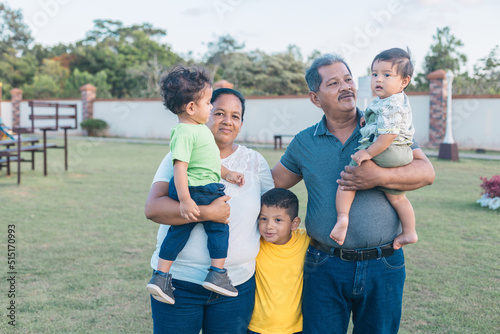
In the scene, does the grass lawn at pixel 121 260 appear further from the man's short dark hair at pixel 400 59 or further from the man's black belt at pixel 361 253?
the man's short dark hair at pixel 400 59

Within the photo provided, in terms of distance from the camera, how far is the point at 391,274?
6.99 ft

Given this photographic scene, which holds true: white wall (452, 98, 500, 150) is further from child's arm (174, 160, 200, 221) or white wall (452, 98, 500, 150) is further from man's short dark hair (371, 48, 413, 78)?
child's arm (174, 160, 200, 221)

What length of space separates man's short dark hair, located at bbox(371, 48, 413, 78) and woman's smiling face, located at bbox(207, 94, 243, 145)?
74cm

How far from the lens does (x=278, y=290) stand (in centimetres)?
218

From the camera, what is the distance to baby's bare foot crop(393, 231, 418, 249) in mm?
2088

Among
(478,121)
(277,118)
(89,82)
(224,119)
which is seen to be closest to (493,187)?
(224,119)

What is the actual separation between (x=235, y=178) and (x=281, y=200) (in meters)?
0.24

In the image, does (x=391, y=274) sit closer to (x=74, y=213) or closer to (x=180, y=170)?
(x=180, y=170)

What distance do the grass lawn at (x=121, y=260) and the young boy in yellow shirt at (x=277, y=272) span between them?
144 cm

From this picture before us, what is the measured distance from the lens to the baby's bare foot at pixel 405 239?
2088 mm

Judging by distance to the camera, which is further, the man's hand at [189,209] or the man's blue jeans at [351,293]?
the man's blue jeans at [351,293]

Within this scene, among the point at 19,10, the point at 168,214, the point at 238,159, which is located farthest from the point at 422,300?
the point at 19,10

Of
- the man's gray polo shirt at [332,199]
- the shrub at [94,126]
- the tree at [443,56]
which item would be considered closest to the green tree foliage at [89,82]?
the shrub at [94,126]

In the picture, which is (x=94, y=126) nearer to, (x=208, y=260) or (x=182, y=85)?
(x=182, y=85)
